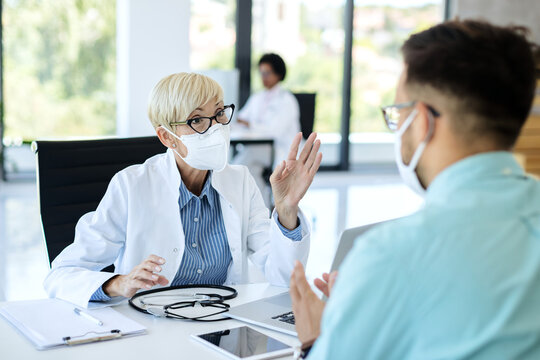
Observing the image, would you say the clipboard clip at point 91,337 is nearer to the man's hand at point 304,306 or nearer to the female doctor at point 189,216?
the female doctor at point 189,216

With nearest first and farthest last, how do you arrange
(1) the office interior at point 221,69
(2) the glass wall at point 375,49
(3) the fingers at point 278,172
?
1. (3) the fingers at point 278,172
2. (1) the office interior at point 221,69
3. (2) the glass wall at point 375,49

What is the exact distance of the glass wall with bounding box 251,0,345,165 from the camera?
7941mm

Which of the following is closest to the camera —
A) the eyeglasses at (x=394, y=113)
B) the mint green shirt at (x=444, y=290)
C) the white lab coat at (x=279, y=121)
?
the mint green shirt at (x=444, y=290)

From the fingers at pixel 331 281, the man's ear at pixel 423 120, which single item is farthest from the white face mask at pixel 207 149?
the man's ear at pixel 423 120

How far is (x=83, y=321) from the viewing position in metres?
1.57

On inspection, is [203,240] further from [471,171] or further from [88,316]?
[471,171]

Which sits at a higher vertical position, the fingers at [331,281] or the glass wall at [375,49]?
the glass wall at [375,49]

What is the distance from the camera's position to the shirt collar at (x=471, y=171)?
3.19 feet

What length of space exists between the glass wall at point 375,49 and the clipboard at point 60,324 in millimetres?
7032

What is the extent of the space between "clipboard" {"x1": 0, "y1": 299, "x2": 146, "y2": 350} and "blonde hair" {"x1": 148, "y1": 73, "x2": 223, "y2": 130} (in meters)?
0.68

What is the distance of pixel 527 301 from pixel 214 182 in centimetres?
128

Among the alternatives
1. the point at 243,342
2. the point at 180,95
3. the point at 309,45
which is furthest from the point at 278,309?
the point at 309,45

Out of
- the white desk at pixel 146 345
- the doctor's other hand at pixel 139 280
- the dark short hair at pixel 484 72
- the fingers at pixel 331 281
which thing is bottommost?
the white desk at pixel 146 345

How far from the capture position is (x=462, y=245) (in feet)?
2.94
